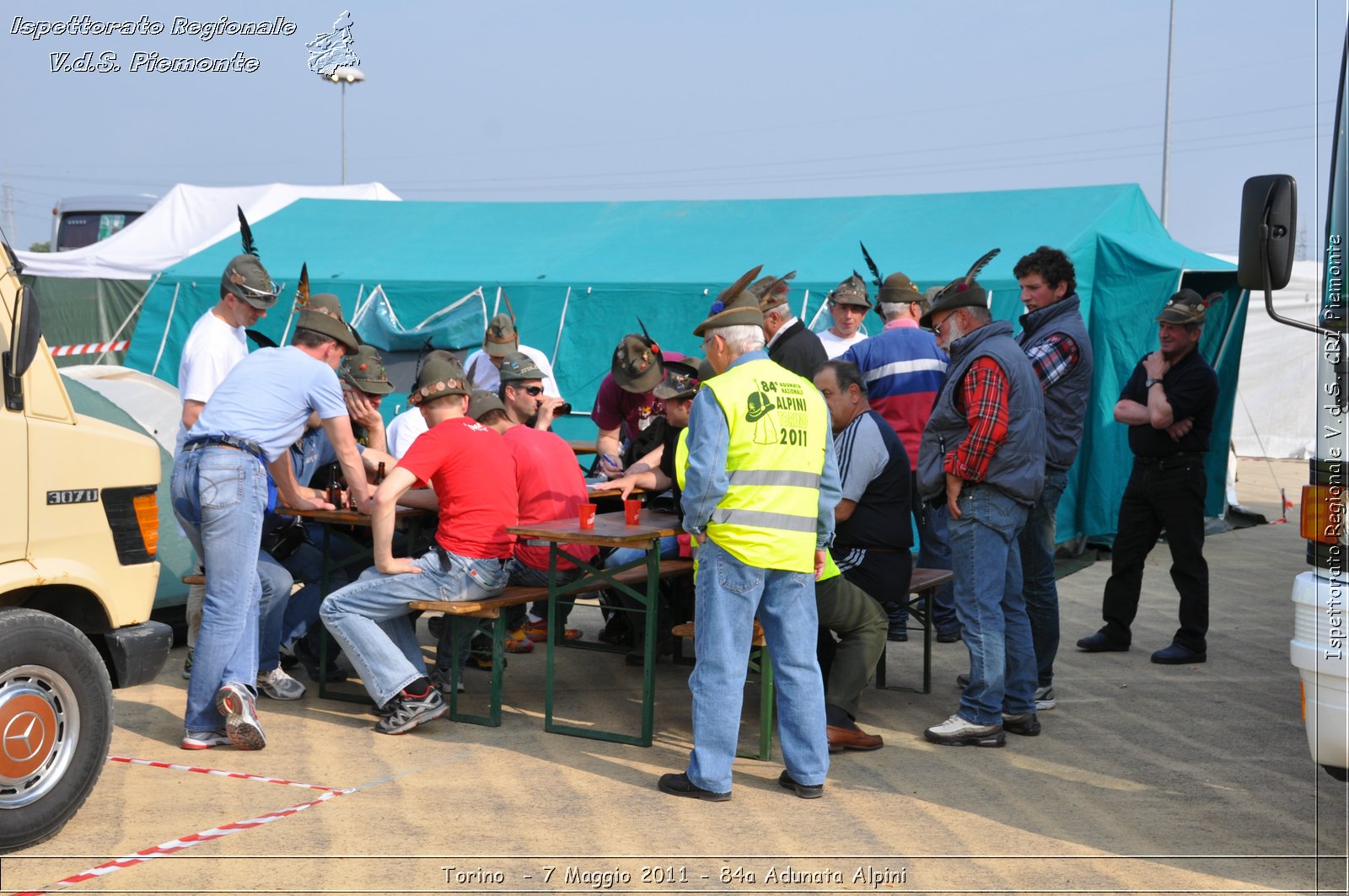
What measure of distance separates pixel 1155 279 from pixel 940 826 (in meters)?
7.25

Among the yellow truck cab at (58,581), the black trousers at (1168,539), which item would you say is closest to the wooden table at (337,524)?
the yellow truck cab at (58,581)

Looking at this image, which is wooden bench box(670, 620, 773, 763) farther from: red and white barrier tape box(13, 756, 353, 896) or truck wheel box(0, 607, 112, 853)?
truck wheel box(0, 607, 112, 853)

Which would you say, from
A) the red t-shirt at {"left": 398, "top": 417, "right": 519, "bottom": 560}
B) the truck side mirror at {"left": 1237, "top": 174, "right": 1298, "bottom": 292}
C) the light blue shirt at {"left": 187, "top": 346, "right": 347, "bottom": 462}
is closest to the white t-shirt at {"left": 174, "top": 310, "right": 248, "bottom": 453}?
the light blue shirt at {"left": 187, "top": 346, "right": 347, "bottom": 462}

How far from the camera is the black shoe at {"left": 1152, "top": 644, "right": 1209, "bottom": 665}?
24.4 ft

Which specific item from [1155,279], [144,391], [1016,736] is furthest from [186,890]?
[1155,279]

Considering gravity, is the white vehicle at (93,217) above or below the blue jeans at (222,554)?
above

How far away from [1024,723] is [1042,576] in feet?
2.53

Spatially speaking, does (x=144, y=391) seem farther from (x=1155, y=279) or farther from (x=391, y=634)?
(x=1155, y=279)

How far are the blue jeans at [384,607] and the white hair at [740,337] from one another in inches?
66.5

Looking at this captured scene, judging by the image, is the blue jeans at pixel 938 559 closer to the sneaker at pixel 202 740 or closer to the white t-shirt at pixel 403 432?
the white t-shirt at pixel 403 432

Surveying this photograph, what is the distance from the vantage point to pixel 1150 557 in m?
11.2

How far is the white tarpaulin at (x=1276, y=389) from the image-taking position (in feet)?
62.5

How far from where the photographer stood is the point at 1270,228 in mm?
4344

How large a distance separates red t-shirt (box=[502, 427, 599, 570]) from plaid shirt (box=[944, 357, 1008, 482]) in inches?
78.3
